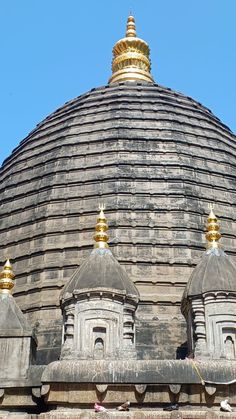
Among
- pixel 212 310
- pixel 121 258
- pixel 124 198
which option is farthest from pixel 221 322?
pixel 124 198

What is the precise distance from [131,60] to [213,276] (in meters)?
19.3

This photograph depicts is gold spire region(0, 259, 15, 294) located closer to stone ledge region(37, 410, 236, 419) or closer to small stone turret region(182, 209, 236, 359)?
stone ledge region(37, 410, 236, 419)

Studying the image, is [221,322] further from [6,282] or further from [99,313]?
[6,282]

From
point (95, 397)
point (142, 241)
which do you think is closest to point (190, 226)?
point (142, 241)

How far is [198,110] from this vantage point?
2570 cm

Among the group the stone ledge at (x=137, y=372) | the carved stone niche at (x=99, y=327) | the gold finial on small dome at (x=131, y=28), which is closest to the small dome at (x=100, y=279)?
the carved stone niche at (x=99, y=327)

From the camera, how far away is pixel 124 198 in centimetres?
2042

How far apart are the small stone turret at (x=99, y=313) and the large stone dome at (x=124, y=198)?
3112 mm

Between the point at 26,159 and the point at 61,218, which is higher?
the point at 26,159

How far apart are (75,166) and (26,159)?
9.54ft

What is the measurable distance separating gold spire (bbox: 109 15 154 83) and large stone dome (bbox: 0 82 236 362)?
16.5 feet

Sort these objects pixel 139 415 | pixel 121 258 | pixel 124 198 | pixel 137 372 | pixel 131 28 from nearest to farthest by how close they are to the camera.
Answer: pixel 139 415
pixel 137 372
pixel 121 258
pixel 124 198
pixel 131 28

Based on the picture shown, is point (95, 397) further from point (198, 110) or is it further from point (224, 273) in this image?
point (198, 110)

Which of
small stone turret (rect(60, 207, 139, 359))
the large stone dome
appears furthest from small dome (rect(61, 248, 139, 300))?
the large stone dome
